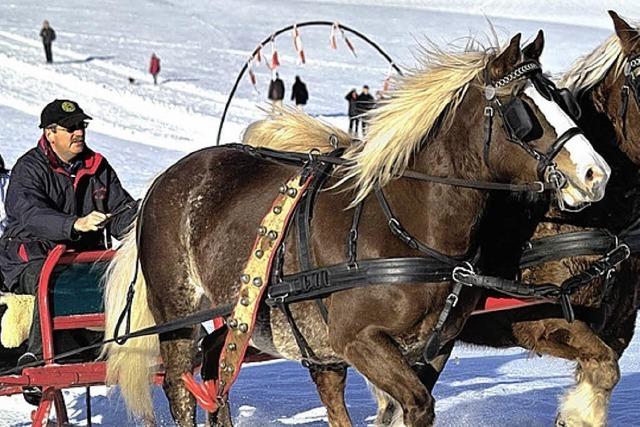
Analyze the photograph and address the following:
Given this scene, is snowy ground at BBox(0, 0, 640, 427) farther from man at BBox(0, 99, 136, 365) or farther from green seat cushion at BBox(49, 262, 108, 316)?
man at BBox(0, 99, 136, 365)

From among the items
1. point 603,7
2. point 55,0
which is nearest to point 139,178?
point 55,0

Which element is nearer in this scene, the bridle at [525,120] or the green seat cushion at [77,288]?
the bridle at [525,120]

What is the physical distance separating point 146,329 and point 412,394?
4.98 feet

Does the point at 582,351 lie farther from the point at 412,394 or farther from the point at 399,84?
the point at 399,84

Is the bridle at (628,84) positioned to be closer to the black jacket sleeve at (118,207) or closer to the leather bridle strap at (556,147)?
the leather bridle strap at (556,147)

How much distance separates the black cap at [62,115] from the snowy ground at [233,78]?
1619 mm

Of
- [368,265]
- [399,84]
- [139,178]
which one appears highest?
[399,84]

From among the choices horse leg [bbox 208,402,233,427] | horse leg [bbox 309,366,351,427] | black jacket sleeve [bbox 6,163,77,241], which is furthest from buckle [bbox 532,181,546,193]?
black jacket sleeve [bbox 6,163,77,241]

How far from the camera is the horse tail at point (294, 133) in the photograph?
5121mm

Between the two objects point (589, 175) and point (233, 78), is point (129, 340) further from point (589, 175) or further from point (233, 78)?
point (233, 78)

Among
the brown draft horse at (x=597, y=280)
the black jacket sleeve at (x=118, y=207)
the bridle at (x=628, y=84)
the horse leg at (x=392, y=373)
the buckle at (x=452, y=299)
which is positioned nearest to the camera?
the horse leg at (x=392, y=373)

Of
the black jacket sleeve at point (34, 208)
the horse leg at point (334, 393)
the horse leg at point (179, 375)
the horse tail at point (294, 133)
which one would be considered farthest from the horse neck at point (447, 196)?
the black jacket sleeve at point (34, 208)

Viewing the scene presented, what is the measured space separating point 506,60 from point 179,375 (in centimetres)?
227

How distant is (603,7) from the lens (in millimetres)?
49219
